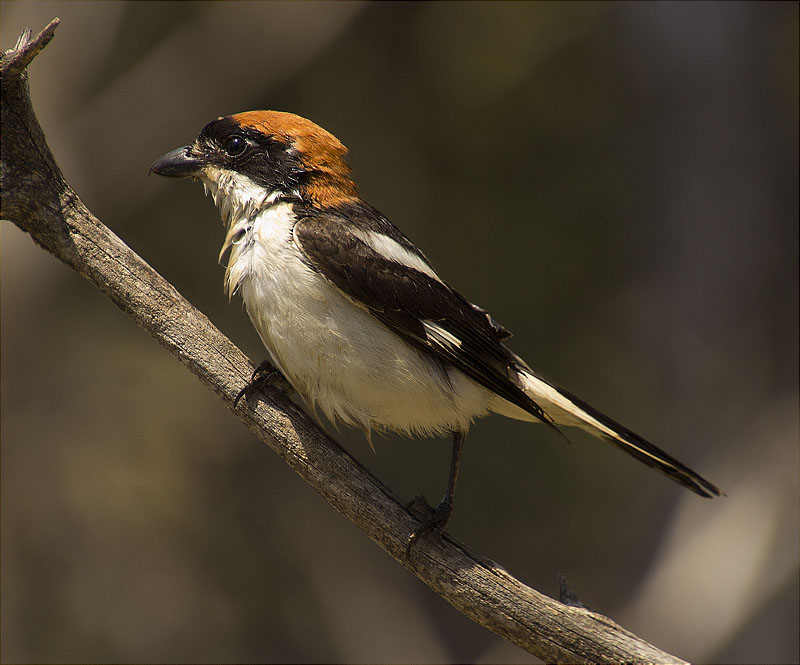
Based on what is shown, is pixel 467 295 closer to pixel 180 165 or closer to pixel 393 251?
pixel 393 251

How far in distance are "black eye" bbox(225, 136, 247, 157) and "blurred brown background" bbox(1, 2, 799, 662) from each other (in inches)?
114

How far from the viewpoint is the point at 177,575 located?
18.8ft

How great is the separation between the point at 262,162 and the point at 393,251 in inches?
22.9

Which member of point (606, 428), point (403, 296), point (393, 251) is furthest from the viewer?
point (606, 428)

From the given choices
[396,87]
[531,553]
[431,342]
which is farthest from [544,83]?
[431,342]

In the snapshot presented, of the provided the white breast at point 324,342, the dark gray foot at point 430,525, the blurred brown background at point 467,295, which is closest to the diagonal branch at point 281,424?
the dark gray foot at point 430,525

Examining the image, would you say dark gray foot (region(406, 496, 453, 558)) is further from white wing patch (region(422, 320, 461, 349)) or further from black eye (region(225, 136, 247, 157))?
black eye (region(225, 136, 247, 157))

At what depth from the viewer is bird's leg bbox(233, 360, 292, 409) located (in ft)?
8.12

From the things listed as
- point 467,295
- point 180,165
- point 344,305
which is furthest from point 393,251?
point 467,295

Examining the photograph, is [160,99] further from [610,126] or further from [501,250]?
[610,126]

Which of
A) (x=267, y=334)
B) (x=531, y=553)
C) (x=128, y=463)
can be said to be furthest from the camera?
(x=531, y=553)

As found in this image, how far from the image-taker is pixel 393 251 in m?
2.68

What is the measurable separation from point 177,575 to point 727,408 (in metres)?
4.53

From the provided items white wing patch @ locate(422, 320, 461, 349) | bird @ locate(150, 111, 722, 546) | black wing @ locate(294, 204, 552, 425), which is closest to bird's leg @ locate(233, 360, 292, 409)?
bird @ locate(150, 111, 722, 546)
